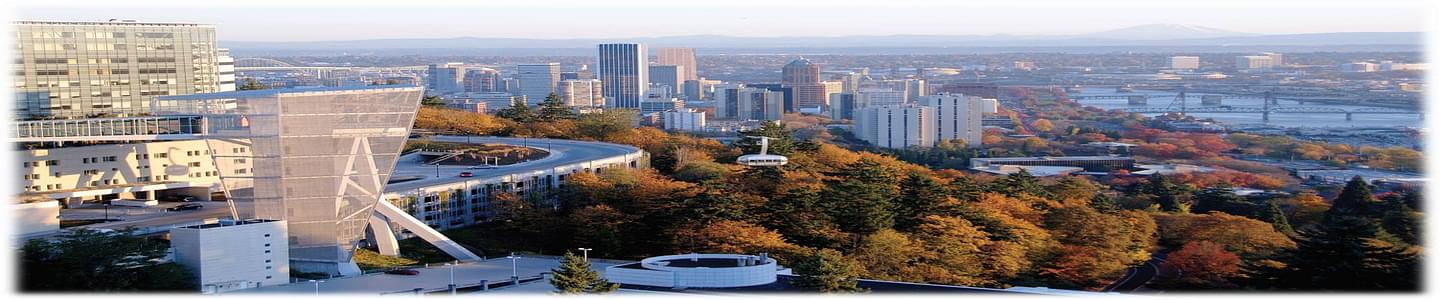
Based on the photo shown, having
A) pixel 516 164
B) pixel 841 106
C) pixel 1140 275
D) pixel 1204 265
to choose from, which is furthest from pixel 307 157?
pixel 841 106

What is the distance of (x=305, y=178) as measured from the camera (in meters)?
14.1

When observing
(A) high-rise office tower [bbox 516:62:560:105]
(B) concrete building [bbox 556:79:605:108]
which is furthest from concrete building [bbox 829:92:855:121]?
(A) high-rise office tower [bbox 516:62:560:105]

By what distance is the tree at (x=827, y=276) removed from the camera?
475 inches

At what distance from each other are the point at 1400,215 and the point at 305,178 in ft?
41.7

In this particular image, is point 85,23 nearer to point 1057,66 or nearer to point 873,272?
point 873,272

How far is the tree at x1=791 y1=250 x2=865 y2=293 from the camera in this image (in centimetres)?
1207

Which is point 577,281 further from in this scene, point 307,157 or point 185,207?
point 185,207

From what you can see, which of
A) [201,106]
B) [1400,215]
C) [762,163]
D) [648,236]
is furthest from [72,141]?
[1400,215]

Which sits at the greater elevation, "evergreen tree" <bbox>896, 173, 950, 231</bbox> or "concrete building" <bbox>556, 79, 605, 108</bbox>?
"evergreen tree" <bbox>896, 173, 950, 231</bbox>

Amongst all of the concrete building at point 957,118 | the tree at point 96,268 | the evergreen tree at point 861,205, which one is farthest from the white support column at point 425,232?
the concrete building at point 957,118

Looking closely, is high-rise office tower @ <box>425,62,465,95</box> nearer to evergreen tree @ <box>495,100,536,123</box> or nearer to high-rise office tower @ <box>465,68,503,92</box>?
high-rise office tower @ <box>465,68,503,92</box>

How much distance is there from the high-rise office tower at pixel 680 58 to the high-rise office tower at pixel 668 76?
14.4 feet

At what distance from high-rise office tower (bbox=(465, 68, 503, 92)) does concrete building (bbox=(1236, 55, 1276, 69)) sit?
3360cm

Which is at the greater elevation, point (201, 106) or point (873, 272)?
point (201, 106)
